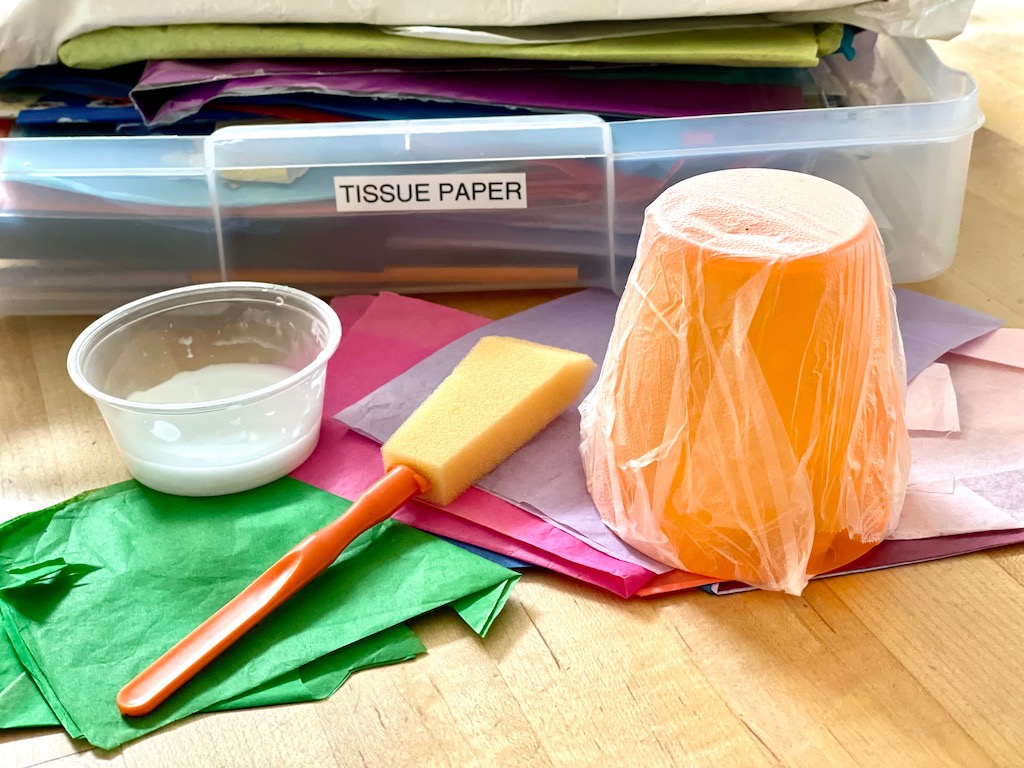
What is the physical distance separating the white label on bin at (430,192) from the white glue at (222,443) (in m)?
0.16

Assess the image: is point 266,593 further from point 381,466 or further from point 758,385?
point 758,385

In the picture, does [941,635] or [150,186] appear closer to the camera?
[941,635]

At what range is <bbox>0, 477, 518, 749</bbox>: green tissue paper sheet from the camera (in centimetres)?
49

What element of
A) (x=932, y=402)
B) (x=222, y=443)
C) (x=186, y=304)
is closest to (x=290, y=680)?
(x=222, y=443)

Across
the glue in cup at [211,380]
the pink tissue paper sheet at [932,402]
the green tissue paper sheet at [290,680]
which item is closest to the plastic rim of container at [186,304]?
the glue in cup at [211,380]

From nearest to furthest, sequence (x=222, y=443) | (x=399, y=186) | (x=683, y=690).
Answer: (x=683, y=690)
(x=222, y=443)
(x=399, y=186)

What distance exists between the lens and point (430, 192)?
736 mm

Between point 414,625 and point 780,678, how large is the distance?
0.57 feet

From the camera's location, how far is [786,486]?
52 cm

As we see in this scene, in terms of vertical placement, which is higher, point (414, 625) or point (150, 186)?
point (150, 186)

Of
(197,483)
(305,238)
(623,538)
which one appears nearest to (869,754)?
(623,538)

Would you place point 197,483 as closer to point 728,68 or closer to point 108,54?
point 108,54

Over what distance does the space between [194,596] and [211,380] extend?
0.17 m

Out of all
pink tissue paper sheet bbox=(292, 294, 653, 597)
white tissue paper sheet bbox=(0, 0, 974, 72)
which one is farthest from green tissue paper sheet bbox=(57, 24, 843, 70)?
pink tissue paper sheet bbox=(292, 294, 653, 597)
